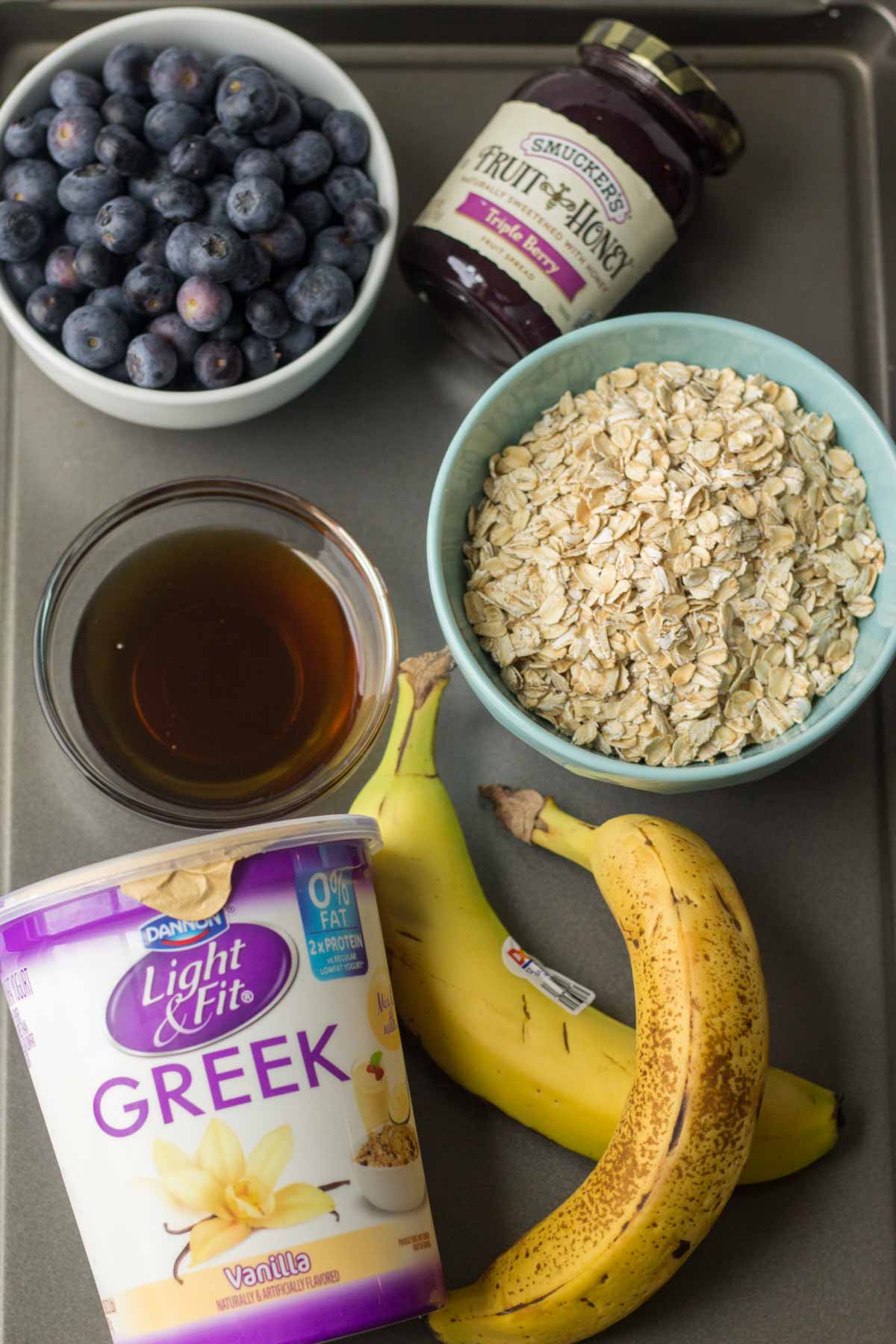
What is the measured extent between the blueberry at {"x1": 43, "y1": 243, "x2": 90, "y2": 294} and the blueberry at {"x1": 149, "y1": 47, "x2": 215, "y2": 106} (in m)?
0.13

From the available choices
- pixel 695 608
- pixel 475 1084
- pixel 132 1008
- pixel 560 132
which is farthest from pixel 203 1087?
pixel 560 132

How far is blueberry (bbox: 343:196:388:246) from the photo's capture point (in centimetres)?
84

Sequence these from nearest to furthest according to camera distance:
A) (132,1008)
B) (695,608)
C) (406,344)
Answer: (132,1008)
(695,608)
(406,344)

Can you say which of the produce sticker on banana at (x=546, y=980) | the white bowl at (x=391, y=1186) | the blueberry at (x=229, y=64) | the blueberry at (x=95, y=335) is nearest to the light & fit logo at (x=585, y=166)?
the blueberry at (x=229, y=64)

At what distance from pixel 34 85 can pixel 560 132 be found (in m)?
0.39

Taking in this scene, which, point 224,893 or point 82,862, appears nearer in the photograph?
point 224,893

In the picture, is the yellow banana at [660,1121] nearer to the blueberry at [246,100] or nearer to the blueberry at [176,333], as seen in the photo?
the blueberry at [176,333]

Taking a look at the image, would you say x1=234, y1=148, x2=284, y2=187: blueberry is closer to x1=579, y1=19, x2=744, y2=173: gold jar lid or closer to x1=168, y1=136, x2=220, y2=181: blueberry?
x1=168, y1=136, x2=220, y2=181: blueberry

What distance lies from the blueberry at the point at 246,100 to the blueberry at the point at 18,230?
0.50 feet

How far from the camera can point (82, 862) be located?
87cm

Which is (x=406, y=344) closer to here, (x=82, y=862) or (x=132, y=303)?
(x=132, y=303)

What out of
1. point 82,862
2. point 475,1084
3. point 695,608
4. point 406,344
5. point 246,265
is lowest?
point 475,1084

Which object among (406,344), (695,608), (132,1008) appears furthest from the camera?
(406,344)

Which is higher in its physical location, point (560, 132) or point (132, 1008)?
point (560, 132)
